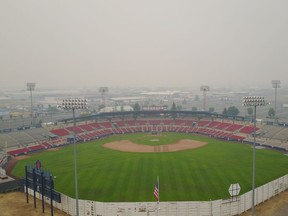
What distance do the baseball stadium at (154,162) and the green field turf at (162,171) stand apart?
0.17m

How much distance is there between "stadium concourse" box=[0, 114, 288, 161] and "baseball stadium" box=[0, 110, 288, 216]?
32cm

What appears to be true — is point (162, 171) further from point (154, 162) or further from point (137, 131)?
point (137, 131)

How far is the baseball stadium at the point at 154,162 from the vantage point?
43656 millimetres

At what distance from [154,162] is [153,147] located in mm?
20591

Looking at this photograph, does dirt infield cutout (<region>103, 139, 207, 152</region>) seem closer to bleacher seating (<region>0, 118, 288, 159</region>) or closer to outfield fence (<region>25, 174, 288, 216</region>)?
bleacher seating (<region>0, 118, 288, 159</region>)

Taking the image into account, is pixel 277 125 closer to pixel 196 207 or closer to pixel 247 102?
pixel 247 102

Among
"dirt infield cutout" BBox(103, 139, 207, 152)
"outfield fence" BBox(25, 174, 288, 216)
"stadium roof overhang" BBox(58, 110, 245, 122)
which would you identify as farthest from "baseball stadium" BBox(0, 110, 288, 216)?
"stadium roof overhang" BBox(58, 110, 245, 122)

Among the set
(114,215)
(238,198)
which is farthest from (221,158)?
(114,215)

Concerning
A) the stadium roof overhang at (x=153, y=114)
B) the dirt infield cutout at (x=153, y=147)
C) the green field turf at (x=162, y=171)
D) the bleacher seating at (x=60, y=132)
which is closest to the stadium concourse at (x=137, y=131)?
the bleacher seating at (x=60, y=132)

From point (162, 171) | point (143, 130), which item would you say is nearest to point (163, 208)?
point (162, 171)

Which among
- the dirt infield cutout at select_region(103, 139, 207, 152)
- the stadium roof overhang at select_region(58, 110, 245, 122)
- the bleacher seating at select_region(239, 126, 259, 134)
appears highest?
the stadium roof overhang at select_region(58, 110, 245, 122)

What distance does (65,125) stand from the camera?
124 meters

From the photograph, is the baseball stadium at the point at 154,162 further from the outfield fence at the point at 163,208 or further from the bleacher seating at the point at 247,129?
the bleacher seating at the point at 247,129

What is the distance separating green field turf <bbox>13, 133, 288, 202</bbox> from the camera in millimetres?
51719
